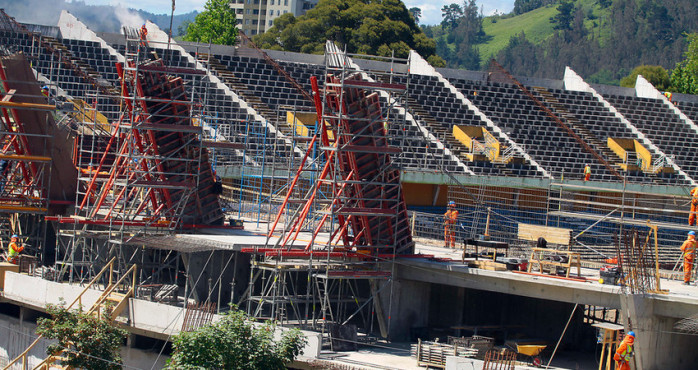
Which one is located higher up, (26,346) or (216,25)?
(216,25)

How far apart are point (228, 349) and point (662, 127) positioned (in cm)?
4660

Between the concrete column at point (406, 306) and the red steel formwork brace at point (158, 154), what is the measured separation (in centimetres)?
739

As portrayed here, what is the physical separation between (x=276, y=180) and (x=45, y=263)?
1353 centimetres

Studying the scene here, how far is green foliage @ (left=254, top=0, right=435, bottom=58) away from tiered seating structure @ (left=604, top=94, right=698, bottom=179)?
21.4 metres

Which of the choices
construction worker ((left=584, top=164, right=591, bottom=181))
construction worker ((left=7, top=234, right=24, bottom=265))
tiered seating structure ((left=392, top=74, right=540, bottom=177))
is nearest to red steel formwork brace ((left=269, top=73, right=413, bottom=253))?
construction worker ((left=7, top=234, right=24, bottom=265))

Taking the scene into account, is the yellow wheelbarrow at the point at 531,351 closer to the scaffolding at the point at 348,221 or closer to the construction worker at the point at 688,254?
the scaffolding at the point at 348,221

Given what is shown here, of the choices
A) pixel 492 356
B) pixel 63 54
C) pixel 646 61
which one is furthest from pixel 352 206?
pixel 646 61

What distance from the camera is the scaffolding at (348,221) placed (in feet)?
90.2

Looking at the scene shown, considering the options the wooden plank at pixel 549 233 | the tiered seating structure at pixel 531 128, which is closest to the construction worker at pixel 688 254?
the wooden plank at pixel 549 233

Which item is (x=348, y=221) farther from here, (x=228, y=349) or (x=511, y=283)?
(x=228, y=349)

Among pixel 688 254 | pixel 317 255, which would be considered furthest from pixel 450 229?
pixel 688 254

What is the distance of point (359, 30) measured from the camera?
271 ft

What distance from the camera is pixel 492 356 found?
24672 mm

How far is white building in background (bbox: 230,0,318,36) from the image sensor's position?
451 feet
